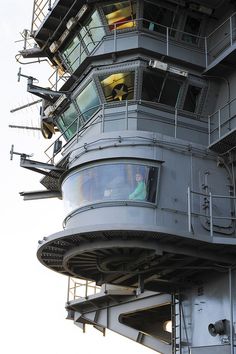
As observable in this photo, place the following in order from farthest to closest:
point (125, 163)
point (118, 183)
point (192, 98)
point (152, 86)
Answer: point (192, 98) < point (152, 86) < point (125, 163) < point (118, 183)

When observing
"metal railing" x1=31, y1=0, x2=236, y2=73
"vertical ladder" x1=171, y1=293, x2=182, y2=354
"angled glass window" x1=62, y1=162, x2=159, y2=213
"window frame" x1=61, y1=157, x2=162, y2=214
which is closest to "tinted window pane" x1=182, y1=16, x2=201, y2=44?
"metal railing" x1=31, y1=0, x2=236, y2=73

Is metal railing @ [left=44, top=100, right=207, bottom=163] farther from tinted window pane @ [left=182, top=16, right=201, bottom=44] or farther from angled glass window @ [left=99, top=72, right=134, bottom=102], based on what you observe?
tinted window pane @ [left=182, top=16, right=201, bottom=44]

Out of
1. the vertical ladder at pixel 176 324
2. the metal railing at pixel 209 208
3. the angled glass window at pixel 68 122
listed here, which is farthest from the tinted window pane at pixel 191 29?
the vertical ladder at pixel 176 324

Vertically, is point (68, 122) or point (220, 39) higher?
point (220, 39)

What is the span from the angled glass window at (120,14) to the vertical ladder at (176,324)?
879 cm

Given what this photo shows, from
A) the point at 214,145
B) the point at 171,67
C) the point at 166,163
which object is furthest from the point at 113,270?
the point at 171,67

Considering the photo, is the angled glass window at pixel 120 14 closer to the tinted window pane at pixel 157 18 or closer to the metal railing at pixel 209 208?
the tinted window pane at pixel 157 18

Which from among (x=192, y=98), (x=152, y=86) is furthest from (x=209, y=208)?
(x=152, y=86)

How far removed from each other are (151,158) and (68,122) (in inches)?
203

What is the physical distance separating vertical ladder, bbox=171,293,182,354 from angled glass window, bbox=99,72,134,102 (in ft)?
21.3

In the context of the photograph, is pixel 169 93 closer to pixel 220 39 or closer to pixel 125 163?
pixel 220 39

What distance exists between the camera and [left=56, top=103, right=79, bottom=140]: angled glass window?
67.7ft

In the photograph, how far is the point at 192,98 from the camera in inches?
752

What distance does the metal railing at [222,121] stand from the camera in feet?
59.8
